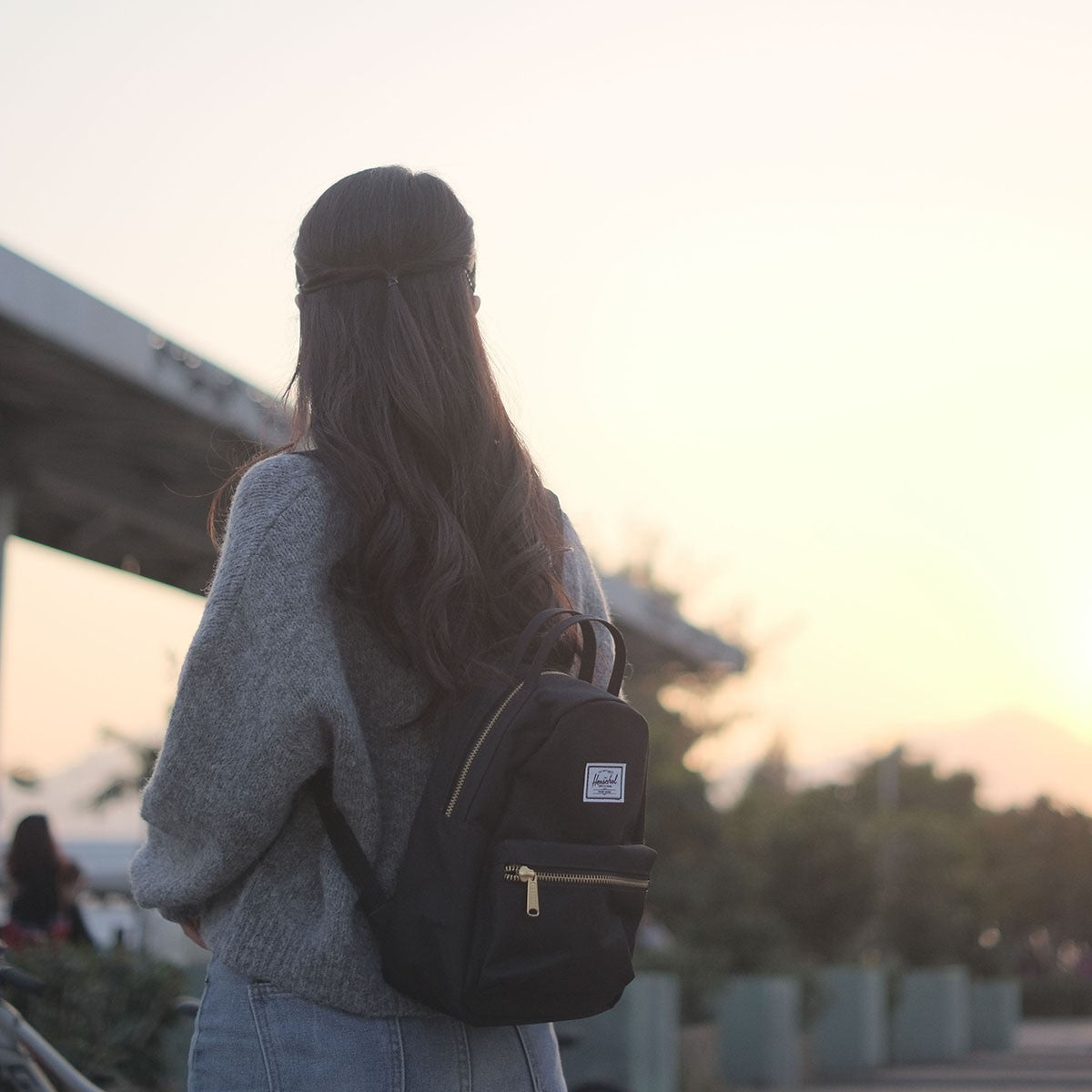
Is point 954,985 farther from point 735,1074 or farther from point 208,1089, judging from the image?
point 208,1089

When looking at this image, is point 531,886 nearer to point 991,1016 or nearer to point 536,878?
point 536,878

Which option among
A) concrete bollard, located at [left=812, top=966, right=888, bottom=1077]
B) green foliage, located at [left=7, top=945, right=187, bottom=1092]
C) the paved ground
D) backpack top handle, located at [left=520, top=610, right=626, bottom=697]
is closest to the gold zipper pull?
backpack top handle, located at [left=520, top=610, right=626, bottom=697]

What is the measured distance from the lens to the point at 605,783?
1973 millimetres

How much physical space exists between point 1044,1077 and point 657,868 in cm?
482

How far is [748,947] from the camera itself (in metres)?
17.1

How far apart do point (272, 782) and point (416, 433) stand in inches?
19.1

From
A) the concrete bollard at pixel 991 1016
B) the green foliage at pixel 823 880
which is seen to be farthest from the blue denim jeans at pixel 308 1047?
the concrete bollard at pixel 991 1016

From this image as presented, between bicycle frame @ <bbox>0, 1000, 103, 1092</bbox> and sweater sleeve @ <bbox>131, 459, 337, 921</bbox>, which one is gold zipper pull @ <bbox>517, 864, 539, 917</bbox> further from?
bicycle frame @ <bbox>0, 1000, 103, 1092</bbox>

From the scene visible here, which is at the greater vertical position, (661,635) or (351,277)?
(661,635)

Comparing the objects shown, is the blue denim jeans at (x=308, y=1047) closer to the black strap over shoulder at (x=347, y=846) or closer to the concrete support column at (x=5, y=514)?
the black strap over shoulder at (x=347, y=846)

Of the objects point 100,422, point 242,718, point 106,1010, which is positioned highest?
point 100,422

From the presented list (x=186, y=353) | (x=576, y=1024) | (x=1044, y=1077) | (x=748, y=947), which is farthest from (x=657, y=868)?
(x=186, y=353)

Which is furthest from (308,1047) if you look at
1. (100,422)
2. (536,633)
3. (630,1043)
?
(630,1043)

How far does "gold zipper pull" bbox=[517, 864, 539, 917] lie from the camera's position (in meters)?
1.88
